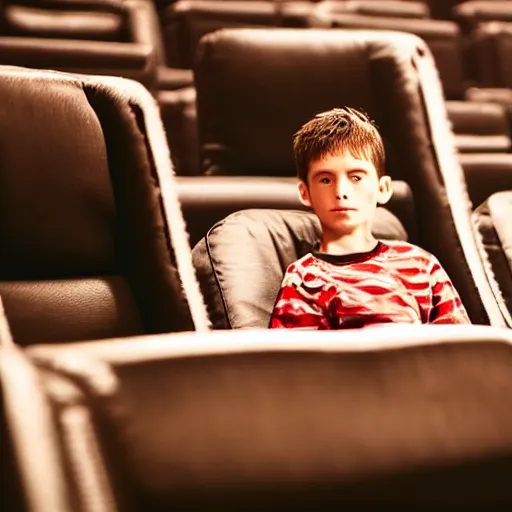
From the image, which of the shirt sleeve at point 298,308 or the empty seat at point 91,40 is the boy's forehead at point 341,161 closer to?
the shirt sleeve at point 298,308

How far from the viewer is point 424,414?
1.05 ft

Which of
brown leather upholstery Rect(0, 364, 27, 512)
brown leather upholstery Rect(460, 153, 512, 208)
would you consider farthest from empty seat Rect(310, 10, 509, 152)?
brown leather upholstery Rect(0, 364, 27, 512)

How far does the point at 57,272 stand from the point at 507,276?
1.78 feet

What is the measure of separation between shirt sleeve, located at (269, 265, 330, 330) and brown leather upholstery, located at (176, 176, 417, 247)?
0.47 feet

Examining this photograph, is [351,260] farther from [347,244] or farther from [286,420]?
[286,420]

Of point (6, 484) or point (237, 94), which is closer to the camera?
point (6, 484)

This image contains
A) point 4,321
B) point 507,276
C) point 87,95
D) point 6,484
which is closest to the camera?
point 6,484

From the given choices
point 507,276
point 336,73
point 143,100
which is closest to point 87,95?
point 143,100

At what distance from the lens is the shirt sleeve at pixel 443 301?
0.84 m

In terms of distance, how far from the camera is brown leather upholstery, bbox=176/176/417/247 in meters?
0.92

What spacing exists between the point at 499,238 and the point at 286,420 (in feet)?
2.45

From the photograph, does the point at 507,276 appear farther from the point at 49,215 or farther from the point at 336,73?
the point at 49,215

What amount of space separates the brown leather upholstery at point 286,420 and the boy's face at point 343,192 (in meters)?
0.52

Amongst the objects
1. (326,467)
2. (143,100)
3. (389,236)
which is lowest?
(326,467)
